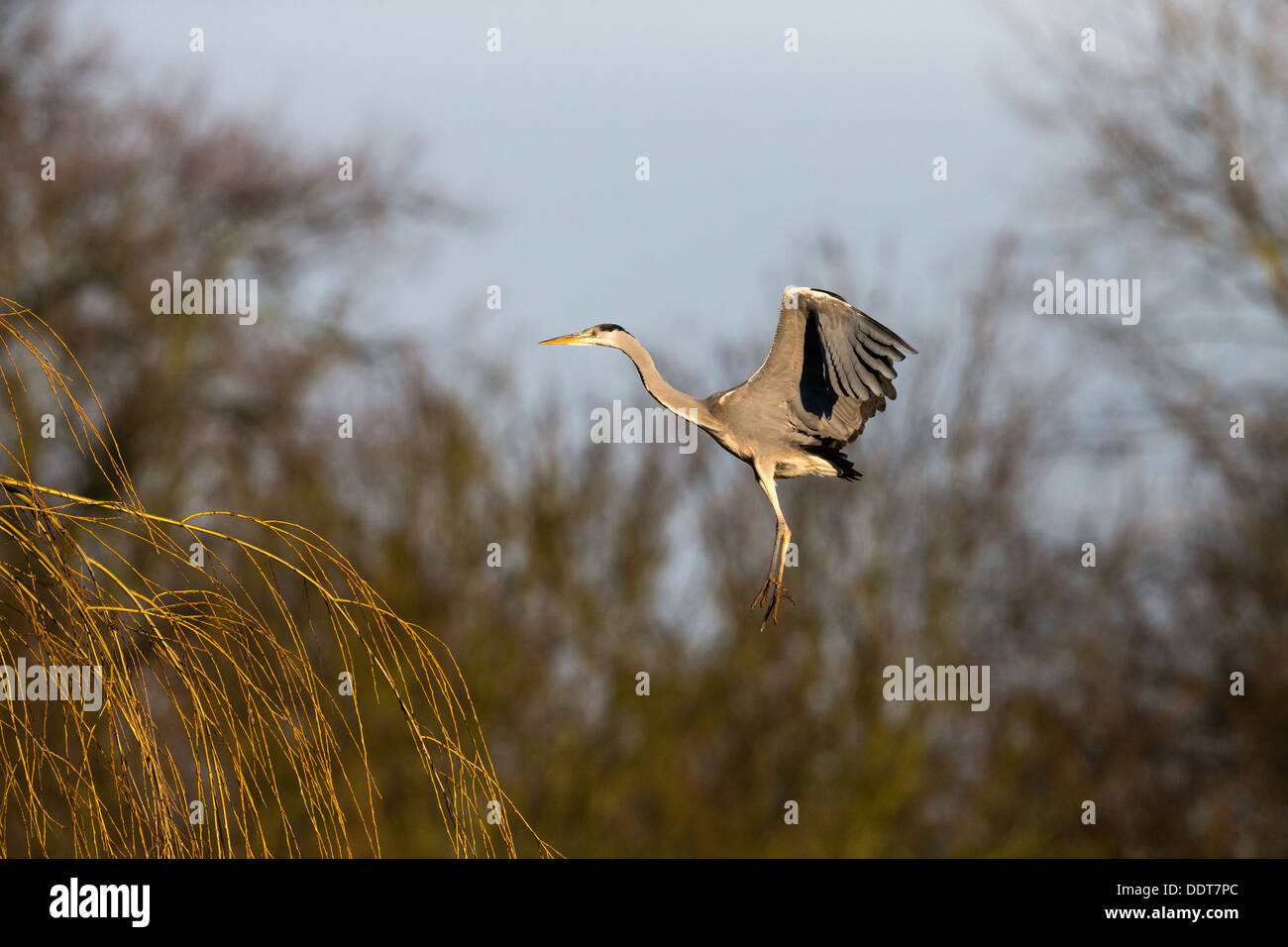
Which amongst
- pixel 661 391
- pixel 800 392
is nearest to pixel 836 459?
pixel 800 392

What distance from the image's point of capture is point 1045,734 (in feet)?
53.9

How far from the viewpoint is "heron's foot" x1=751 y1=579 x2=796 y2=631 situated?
1.50 metres

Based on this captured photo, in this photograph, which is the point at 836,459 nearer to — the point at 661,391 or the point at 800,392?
the point at 800,392

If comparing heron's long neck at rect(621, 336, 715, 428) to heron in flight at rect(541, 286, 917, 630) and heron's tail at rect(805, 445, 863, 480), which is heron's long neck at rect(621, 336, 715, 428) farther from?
heron's tail at rect(805, 445, 863, 480)

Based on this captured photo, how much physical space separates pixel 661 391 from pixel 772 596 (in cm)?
23

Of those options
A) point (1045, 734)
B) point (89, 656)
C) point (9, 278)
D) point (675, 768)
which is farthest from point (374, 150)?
point (89, 656)

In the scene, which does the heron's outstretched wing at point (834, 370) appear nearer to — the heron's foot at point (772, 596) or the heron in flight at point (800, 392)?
the heron in flight at point (800, 392)

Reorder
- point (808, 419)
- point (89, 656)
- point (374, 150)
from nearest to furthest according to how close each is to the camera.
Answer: point (808, 419) → point (89, 656) → point (374, 150)

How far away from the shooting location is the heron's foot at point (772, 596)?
59.2 inches

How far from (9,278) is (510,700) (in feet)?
19.6

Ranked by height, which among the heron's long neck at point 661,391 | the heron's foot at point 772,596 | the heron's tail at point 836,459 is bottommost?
the heron's foot at point 772,596

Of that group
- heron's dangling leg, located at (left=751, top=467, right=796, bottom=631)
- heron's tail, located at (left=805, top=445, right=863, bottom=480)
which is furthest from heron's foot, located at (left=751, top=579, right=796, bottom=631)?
heron's tail, located at (left=805, top=445, right=863, bottom=480)

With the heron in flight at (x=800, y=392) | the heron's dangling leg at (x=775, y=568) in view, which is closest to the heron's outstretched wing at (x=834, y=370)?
the heron in flight at (x=800, y=392)
